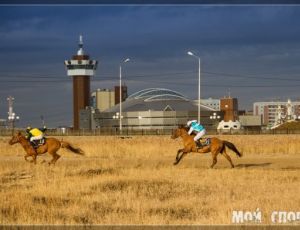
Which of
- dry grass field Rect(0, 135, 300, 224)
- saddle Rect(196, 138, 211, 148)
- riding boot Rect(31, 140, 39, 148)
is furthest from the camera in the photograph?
riding boot Rect(31, 140, 39, 148)

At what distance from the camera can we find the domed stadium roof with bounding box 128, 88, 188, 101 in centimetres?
16175

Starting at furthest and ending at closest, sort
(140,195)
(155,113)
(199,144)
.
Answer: (155,113) < (199,144) < (140,195)

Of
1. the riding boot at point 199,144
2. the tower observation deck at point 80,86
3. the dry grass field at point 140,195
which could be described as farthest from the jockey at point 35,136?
the tower observation deck at point 80,86

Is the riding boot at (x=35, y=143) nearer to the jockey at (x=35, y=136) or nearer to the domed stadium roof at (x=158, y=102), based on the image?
the jockey at (x=35, y=136)

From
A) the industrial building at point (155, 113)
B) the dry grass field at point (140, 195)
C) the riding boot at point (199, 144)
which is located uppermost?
the industrial building at point (155, 113)

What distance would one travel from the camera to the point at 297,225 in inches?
461

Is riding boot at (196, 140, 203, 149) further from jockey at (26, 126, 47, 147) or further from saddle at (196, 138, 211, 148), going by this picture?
jockey at (26, 126, 47, 147)

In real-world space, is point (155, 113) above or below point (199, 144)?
above

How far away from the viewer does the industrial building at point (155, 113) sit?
148 m

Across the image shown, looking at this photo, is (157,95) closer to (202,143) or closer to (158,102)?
(158,102)

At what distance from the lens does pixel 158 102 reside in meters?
157

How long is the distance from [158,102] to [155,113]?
9.22 m

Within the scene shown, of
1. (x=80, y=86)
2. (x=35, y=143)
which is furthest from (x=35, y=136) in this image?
(x=80, y=86)

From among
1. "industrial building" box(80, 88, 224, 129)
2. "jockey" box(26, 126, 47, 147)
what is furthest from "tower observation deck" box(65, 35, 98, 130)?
"jockey" box(26, 126, 47, 147)
